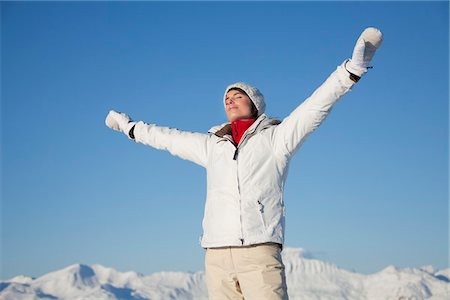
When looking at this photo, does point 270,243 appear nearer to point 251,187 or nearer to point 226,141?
point 251,187

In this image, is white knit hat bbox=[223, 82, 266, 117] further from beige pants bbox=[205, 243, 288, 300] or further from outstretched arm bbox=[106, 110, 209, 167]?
beige pants bbox=[205, 243, 288, 300]

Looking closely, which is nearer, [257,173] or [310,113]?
[310,113]

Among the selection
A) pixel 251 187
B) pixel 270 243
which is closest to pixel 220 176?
pixel 251 187

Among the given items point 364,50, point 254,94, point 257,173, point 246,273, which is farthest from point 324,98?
point 246,273

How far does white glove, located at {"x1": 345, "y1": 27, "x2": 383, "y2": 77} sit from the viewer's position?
5.07 metres

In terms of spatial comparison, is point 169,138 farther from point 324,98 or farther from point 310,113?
point 324,98

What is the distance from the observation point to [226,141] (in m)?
5.98

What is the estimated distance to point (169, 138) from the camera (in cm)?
653

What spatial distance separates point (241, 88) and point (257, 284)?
2.03 metres

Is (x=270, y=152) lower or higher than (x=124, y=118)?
lower

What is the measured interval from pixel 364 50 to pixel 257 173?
1.46m

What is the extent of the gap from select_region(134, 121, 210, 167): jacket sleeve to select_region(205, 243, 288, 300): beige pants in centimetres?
109

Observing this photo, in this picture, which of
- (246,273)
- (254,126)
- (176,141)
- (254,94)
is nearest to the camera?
(246,273)

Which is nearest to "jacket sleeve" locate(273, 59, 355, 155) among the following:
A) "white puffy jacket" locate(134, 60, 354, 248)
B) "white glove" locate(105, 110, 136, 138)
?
"white puffy jacket" locate(134, 60, 354, 248)
